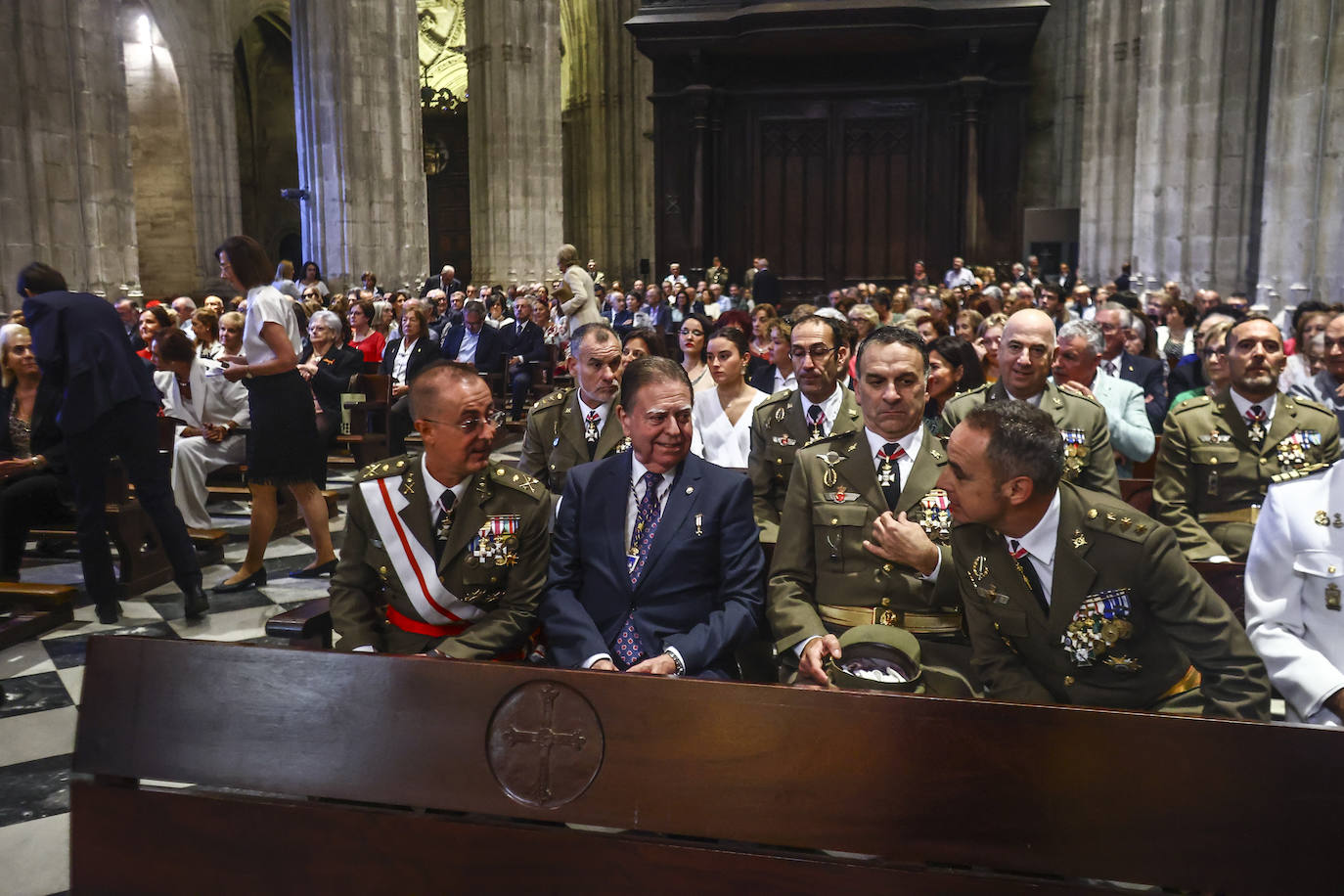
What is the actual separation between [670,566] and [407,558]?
71 centimetres

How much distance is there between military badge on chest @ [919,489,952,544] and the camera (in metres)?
3.11

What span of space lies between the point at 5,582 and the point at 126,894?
4.26m

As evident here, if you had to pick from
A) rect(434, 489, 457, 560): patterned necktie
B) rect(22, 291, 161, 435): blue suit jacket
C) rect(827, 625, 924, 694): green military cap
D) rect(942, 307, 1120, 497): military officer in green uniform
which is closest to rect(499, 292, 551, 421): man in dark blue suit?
rect(22, 291, 161, 435): blue suit jacket

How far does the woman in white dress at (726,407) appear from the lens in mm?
5172

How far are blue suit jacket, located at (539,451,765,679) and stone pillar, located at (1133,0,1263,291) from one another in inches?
433

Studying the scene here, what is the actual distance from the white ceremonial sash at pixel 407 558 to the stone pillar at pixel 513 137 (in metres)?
18.1

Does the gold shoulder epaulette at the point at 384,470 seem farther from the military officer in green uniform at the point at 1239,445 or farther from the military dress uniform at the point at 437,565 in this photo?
the military officer in green uniform at the point at 1239,445

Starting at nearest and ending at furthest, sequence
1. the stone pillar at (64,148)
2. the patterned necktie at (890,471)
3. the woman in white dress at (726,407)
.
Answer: the patterned necktie at (890,471) < the woman in white dress at (726,407) < the stone pillar at (64,148)

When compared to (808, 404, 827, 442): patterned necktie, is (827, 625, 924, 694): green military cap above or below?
below

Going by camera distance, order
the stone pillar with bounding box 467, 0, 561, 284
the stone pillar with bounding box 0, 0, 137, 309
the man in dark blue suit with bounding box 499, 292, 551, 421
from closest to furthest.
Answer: the stone pillar with bounding box 0, 0, 137, 309
the man in dark blue suit with bounding box 499, 292, 551, 421
the stone pillar with bounding box 467, 0, 561, 284

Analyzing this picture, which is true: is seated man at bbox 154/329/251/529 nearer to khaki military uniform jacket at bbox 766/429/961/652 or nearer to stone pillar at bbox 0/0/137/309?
stone pillar at bbox 0/0/137/309

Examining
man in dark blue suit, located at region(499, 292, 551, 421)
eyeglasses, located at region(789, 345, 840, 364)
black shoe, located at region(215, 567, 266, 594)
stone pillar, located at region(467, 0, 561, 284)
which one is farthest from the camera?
stone pillar, located at region(467, 0, 561, 284)

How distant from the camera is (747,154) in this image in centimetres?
2242

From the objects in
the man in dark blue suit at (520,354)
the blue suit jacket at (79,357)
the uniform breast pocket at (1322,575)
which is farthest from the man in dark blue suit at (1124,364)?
the man in dark blue suit at (520,354)
